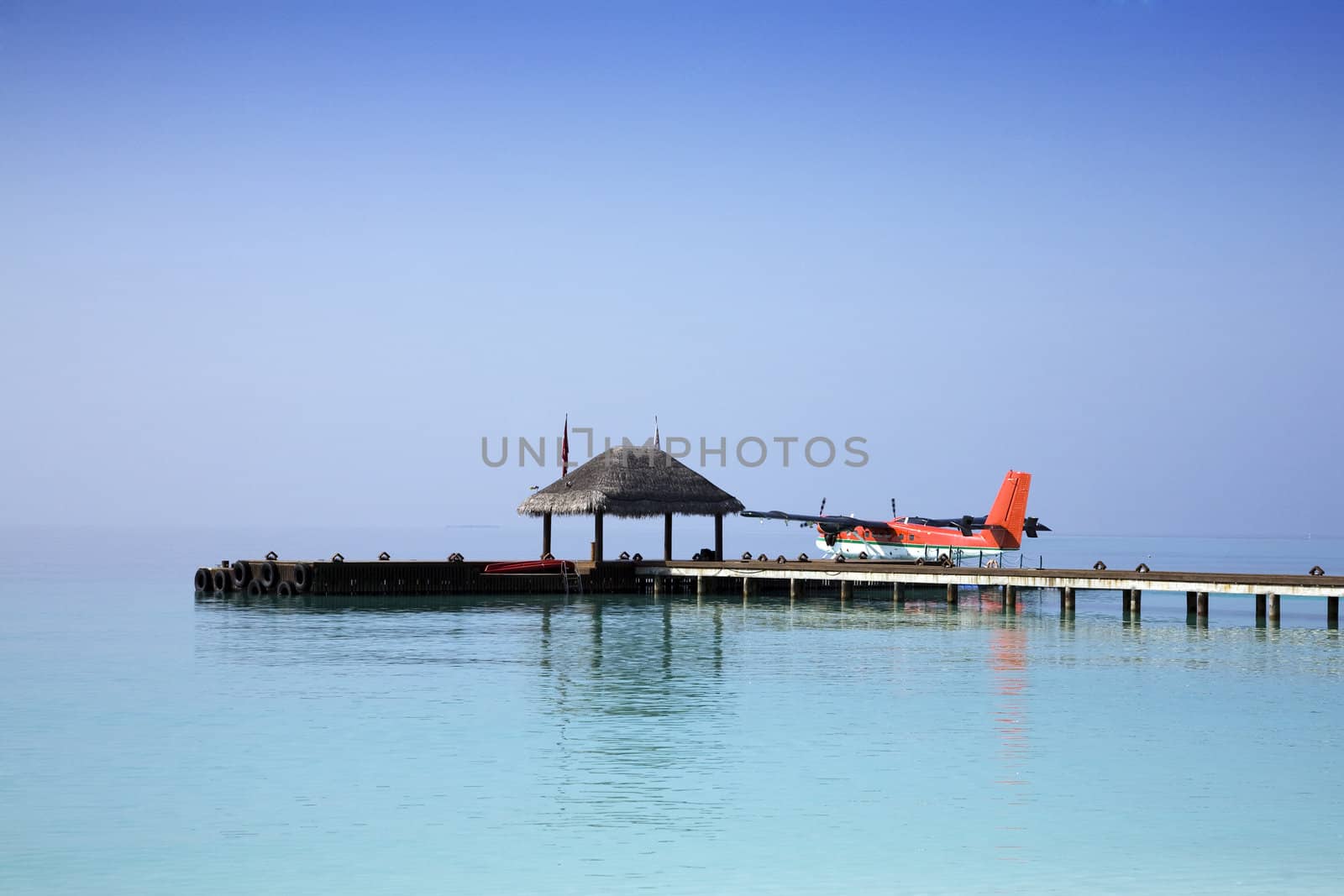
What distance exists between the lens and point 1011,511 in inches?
2292

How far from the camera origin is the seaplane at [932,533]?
5822 cm

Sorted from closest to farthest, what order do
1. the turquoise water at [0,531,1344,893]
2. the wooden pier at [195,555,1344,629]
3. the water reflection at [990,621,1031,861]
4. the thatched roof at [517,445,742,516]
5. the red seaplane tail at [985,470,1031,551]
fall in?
the turquoise water at [0,531,1344,893], the water reflection at [990,621,1031,861], the wooden pier at [195,555,1344,629], the thatched roof at [517,445,742,516], the red seaplane tail at [985,470,1031,551]

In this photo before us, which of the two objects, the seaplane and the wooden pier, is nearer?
the wooden pier

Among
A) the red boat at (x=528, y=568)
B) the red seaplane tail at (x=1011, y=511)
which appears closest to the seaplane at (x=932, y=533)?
the red seaplane tail at (x=1011, y=511)

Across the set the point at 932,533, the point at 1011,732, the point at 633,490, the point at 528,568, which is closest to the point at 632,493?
the point at 633,490

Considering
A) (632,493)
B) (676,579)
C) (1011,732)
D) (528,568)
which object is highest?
(632,493)

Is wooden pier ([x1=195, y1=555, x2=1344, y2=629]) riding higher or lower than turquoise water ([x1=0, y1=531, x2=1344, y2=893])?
higher

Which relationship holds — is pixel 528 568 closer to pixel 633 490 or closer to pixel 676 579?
pixel 633 490

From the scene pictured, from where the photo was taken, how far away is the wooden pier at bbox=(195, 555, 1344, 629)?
4653 cm

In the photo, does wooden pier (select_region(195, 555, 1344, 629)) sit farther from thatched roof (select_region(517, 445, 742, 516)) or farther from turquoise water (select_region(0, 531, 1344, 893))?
turquoise water (select_region(0, 531, 1344, 893))

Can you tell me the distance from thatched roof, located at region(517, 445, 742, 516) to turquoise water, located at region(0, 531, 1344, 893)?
14.0 meters

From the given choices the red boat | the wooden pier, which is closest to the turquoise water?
the wooden pier

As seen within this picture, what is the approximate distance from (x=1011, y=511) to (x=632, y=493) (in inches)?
586

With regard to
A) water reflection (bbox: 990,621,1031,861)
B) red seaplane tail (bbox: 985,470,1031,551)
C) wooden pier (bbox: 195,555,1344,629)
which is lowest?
water reflection (bbox: 990,621,1031,861)
